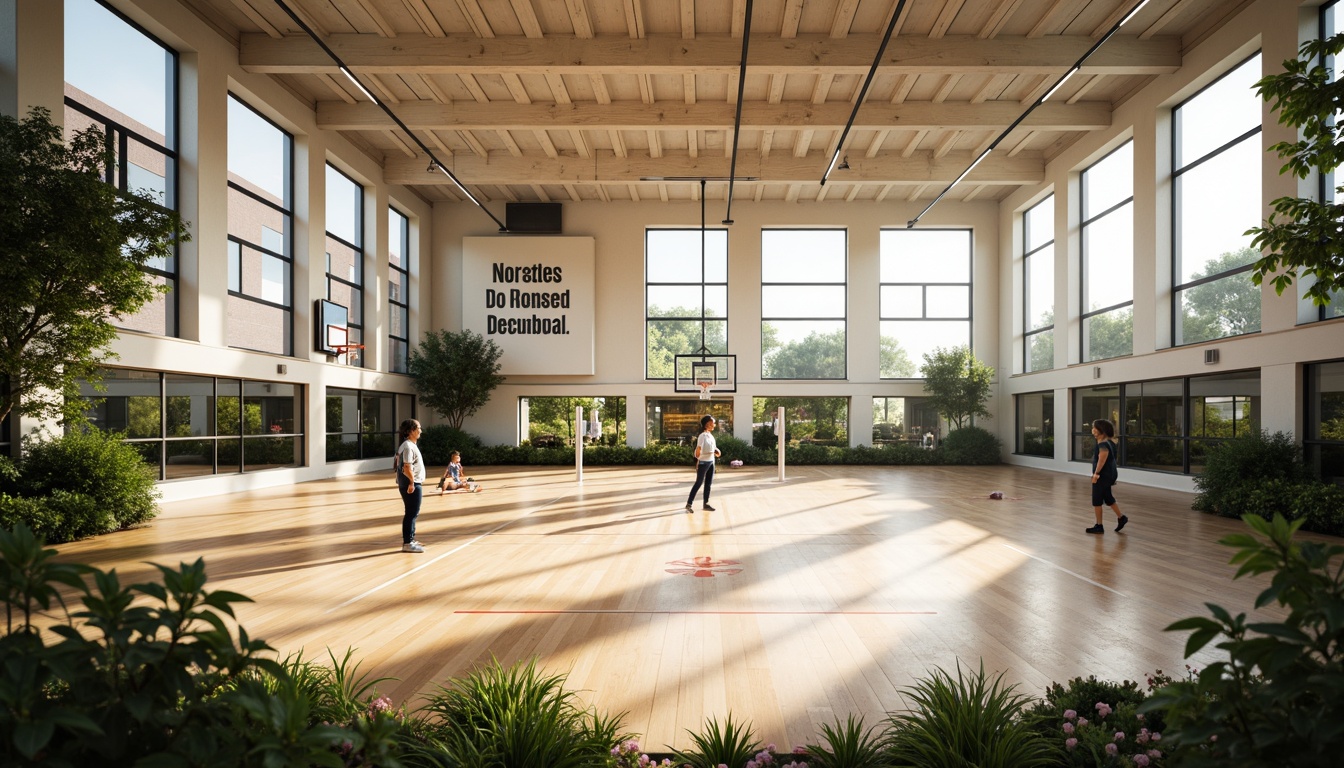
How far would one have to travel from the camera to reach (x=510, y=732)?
2488 mm

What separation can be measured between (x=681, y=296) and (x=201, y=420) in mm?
12727

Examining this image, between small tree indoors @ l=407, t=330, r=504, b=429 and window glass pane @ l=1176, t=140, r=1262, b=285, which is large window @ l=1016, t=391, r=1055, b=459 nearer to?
window glass pane @ l=1176, t=140, r=1262, b=285

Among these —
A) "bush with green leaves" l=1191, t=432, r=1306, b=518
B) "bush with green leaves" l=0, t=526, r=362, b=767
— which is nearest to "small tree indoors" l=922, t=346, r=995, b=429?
Result: "bush with green leaves" l=1191, t=432, r=1306, b=518

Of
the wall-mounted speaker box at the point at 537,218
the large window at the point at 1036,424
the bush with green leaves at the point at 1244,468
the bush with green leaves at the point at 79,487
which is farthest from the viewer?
the wall-mounted speaker box at the point at 537,218

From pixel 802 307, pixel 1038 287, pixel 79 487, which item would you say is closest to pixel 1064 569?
pixel 79 487

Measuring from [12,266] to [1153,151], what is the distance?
16876 mm

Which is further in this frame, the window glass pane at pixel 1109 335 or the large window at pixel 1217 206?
the window glass pane at pixel 1109 335

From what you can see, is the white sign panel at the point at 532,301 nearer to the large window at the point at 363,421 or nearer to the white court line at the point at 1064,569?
the large window at the point at 363,421

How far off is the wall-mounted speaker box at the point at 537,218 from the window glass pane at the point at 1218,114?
14.9m

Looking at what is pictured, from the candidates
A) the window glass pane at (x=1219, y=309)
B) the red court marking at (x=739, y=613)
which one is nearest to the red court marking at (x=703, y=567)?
the red court marking at (x=739, y=613)

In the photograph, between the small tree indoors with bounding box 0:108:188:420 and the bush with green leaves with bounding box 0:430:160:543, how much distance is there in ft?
1.73

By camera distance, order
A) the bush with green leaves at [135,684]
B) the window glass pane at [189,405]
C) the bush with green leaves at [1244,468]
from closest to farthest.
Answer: the bush with green leaves at [135,684] < the bush with green leaves at [1244,468] < the window glass pane at [189,405]

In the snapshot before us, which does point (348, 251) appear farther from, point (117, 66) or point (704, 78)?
point (704, 78)

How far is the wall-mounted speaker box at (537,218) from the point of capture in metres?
20.9
